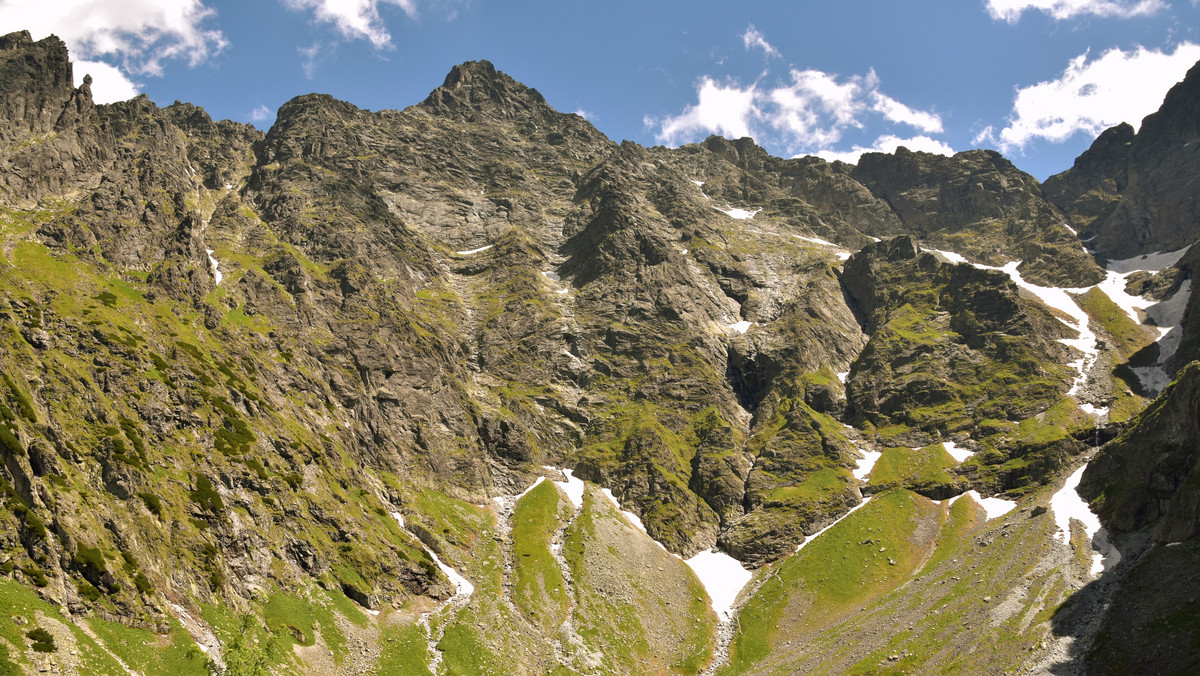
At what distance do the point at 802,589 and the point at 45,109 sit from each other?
184277 mm

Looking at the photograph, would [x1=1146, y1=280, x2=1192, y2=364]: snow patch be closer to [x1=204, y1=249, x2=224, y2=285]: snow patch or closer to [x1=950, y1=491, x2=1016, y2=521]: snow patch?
[x1=950, y1=491, x2=1016, y2=521]: snow patch

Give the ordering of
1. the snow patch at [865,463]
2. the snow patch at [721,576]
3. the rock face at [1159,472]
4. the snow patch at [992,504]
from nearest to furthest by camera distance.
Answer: the rock face at [1159,472] < the snow patch at [721,576] < the snow patch at [992,504] < the snow patch at [865,463]

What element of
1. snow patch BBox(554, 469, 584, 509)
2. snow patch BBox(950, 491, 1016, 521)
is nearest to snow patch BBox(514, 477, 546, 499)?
snow patch BBox(554, 469, 584, 509)

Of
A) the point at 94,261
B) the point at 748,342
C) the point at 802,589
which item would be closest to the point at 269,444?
the point at 94,261

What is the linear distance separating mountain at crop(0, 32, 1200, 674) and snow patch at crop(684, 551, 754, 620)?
0.86 meters

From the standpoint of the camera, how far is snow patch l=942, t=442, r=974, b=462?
13838 centimetres

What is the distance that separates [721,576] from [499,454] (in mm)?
48862

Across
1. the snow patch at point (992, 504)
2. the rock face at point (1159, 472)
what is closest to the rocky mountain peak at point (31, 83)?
the snow patch at point (992, 504)

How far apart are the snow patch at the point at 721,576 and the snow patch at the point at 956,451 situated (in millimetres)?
55758

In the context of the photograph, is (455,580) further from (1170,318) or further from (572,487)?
(1170,318)

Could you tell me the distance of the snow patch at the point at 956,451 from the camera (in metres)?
138

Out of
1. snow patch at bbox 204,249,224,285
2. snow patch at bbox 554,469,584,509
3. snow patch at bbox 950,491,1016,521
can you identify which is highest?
snow patch at bbox 204,249,224,285

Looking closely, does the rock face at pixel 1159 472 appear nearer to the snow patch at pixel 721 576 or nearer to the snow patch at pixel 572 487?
the snow patch at pixel 721 576

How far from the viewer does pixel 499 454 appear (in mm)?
133625
